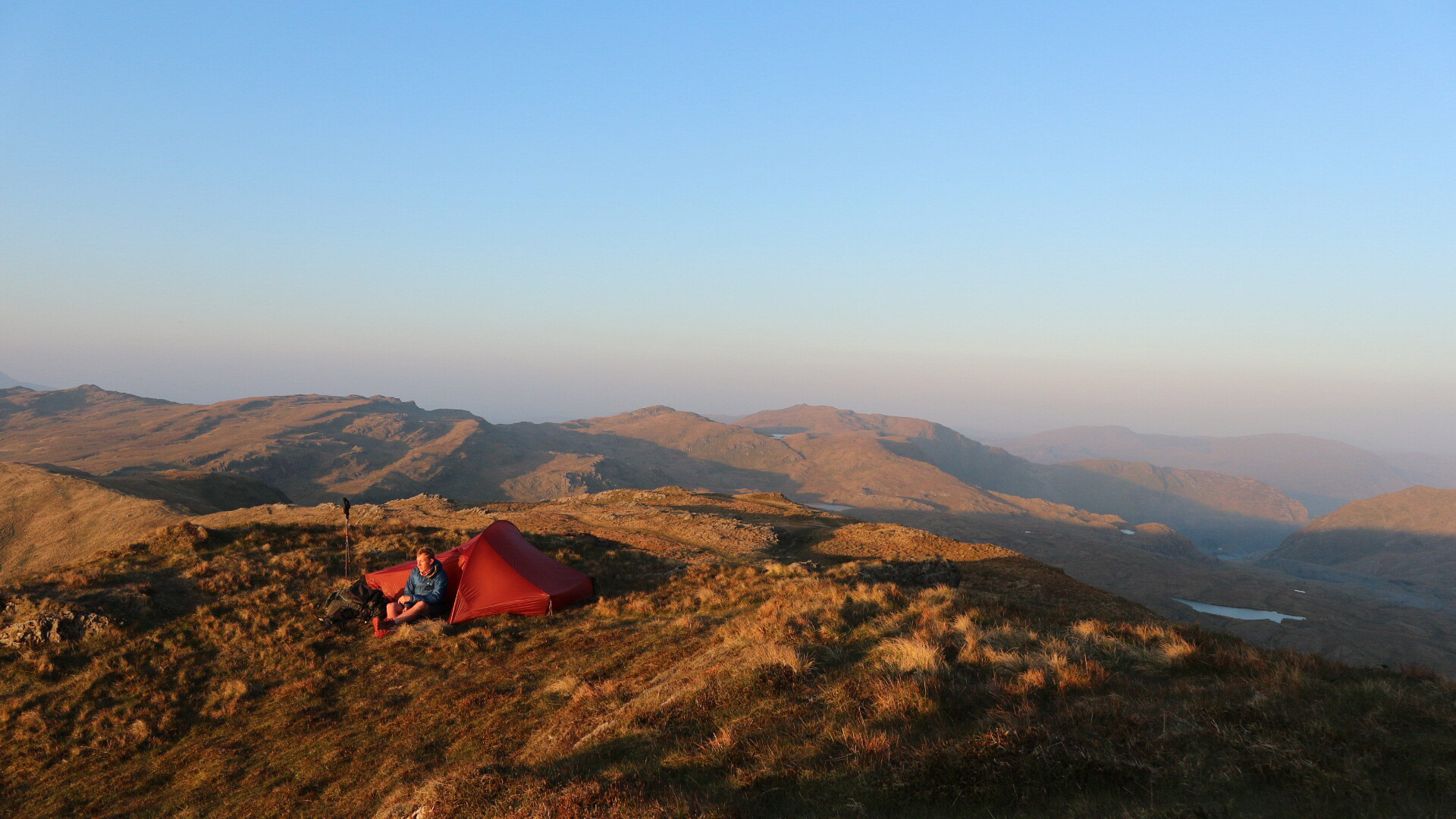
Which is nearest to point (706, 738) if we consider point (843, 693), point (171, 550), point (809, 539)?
point (843, 693)

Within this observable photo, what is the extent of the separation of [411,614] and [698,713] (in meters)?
10.0

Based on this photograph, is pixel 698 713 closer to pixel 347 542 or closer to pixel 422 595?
pixel 422 595

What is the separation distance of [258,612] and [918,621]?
1548 cm

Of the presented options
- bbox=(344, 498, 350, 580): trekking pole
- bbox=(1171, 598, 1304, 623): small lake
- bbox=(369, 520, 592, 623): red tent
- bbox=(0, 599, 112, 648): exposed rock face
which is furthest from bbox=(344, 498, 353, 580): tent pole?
bbox=(1171, 598, 1304, 623): small lake

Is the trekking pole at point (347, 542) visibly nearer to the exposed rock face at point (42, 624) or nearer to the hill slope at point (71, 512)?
the exposed rock face at point (42, 624)

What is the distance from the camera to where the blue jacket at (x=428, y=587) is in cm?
1535

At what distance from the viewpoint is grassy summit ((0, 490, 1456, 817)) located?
5.64 metres

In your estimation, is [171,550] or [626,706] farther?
[171,550]

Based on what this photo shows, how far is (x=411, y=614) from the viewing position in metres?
15.0

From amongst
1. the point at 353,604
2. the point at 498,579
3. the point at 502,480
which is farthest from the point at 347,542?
the point at 502,480

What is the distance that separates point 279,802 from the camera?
8492 millimetres

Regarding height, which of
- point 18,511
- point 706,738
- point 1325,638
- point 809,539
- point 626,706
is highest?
point 706,738

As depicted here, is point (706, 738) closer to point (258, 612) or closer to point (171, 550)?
point (258, 612)

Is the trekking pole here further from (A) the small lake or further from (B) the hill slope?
(A) the small lake
